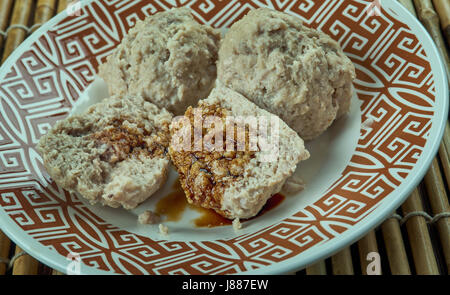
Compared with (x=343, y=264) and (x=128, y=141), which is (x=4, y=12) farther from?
(x=343, y=264)

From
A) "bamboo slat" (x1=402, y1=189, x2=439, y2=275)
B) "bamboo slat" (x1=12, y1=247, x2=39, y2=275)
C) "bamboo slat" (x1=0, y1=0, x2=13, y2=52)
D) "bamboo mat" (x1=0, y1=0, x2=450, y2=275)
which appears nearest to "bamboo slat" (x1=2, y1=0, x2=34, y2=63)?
"bamboo slat" (x1=0, y1=0, x2=13, y2=52)

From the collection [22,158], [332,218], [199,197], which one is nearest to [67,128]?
[22,158]

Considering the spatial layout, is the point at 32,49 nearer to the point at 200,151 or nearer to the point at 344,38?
the point at 200,151

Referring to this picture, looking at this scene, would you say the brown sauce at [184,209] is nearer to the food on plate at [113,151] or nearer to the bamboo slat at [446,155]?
the food on plate at [113,151]

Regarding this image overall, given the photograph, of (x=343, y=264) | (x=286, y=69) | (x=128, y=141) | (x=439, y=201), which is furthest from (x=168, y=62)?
(x=439, y=201)

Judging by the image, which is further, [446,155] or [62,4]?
[62,4]

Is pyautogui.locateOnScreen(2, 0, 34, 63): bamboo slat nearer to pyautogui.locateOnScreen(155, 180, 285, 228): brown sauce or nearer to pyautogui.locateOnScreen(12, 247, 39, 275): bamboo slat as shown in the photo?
pyautogui.locateOnScreen(12, 247, 39, 275): bamboo slat

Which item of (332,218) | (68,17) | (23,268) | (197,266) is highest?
(68,17)
